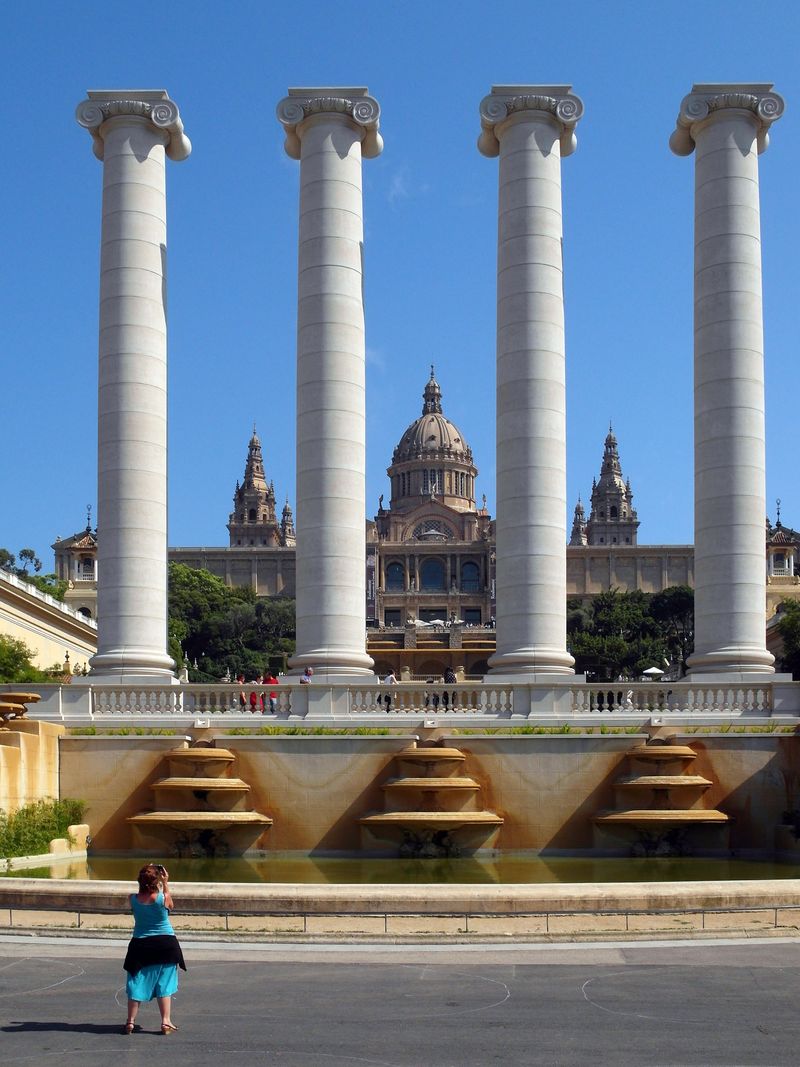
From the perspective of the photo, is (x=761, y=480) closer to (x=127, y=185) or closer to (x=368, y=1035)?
(x=127, y=185)

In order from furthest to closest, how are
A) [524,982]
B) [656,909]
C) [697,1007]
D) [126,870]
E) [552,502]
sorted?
[552,502] → [126,870] → [656,909] → [524,982] → [697,1007]

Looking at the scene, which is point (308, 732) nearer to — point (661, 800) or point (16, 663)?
point (661, 800)

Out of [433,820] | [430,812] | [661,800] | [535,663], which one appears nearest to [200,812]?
[430,812]

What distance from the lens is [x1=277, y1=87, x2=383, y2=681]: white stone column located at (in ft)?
218

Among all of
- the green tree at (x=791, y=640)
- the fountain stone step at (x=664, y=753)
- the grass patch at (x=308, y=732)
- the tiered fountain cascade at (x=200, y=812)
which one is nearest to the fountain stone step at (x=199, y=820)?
the tiered fountain cascade at (x=200, y=812)

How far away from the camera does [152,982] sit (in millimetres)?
26000

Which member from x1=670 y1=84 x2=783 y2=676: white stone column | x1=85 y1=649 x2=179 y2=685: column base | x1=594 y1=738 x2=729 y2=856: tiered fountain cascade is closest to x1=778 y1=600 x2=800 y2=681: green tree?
x1=670 y1=84 x2=783 y2=676: white stone column

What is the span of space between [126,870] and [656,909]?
21883 millimetres

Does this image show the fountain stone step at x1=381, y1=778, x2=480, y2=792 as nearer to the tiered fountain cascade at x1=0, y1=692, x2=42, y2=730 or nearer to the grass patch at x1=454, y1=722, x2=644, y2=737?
the grass patch at x1=454, y1=722, x2=644, y2=737

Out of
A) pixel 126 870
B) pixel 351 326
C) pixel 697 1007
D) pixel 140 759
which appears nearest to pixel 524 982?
pixel 697 1007

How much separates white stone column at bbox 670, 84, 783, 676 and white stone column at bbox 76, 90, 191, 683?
2396cm

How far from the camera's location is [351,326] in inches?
2667

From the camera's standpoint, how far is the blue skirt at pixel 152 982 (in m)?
25.9

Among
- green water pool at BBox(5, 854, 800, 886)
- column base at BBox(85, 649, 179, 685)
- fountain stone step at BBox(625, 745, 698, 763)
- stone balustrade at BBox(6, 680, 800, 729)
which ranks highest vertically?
Answer: column base at BBox(85, 649, 179, 685)
